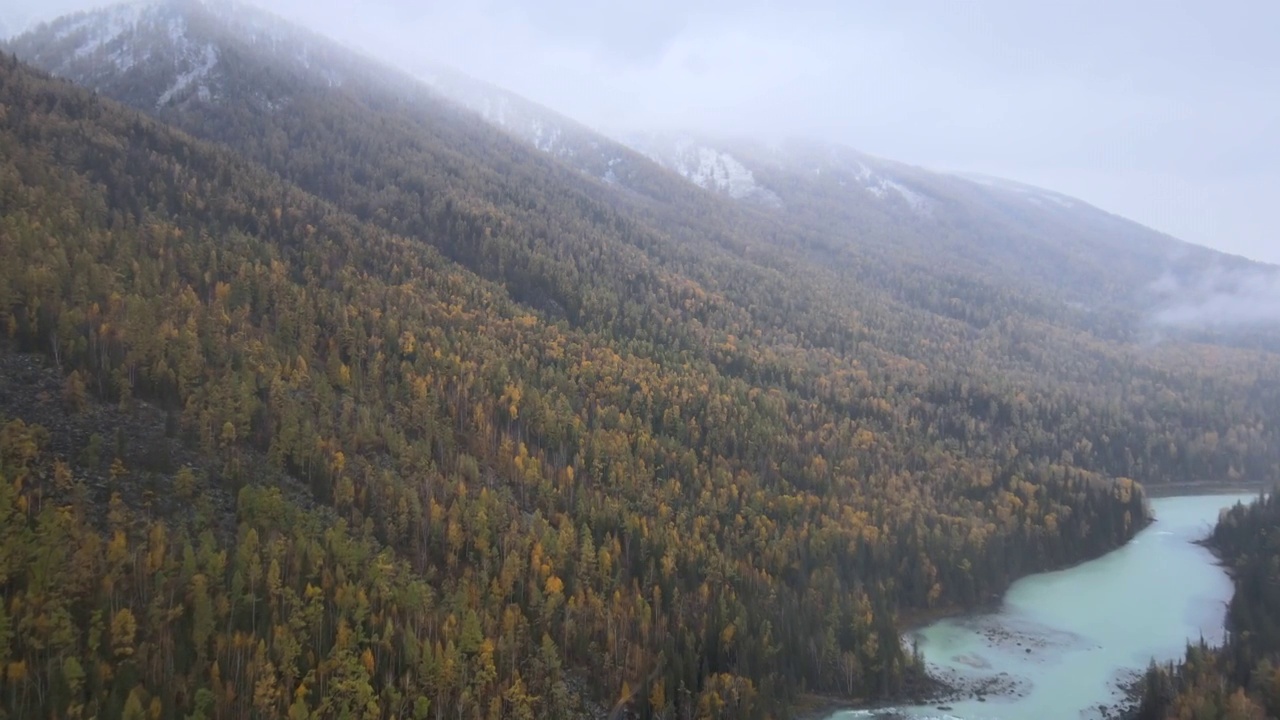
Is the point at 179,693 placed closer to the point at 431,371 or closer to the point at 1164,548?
the point at 431,371

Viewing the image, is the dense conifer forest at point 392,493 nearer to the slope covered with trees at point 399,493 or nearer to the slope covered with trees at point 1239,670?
the slope covered with trees at point 399,493

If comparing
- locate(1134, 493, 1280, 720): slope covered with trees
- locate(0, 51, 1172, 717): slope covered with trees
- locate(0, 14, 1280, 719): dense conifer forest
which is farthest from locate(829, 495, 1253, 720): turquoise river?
locate(0, 51, 1172, 717): slope covered with trees

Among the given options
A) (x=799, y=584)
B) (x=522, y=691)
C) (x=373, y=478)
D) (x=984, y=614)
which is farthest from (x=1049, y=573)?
(x=373, y=478)

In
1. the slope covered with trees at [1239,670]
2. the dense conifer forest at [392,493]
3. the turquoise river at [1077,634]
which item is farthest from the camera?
the turquoise river at [1077,634]

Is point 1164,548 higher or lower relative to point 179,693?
higher

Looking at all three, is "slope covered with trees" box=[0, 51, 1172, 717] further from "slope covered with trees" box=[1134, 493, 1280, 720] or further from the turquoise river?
"slope covered with trees" box=[1134, 493, 1280, 720]

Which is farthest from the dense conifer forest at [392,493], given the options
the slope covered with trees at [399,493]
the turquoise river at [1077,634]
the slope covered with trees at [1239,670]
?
the slope covered with trees at [1239,670]

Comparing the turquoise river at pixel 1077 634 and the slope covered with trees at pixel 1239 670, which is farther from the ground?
the slope covered with trees at pixel 1239 670
